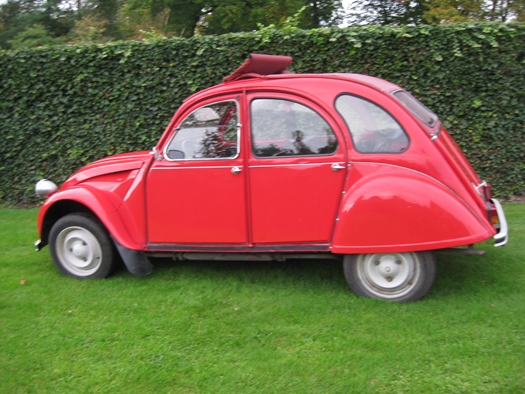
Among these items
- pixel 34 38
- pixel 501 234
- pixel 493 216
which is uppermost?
pixel 34 38

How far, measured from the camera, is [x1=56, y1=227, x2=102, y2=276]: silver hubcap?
17.1 feet

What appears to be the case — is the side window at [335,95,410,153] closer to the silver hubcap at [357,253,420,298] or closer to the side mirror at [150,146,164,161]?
the silver hubcap at [357,253,420,298]

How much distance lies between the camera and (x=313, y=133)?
14.6 feet

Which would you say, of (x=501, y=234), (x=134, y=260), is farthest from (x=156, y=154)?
(x=501, y=234)

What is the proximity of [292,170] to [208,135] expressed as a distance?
34.3 inches

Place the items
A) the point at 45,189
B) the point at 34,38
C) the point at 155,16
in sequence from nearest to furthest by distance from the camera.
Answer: the point at 45,189 → the point at 155,16 → the point at 34,38

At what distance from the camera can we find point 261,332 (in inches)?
159

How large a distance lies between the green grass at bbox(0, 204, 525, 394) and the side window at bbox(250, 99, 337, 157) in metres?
1.27

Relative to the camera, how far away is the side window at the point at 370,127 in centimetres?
431

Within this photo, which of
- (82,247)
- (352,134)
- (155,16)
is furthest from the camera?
(155,16)

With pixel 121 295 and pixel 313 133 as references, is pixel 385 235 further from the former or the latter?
pixel 121 295

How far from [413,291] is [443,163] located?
1.07 meters

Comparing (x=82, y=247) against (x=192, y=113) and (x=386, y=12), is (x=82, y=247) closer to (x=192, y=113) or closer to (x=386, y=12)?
(x=192, y=113)

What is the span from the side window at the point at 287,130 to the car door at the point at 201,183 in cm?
18
